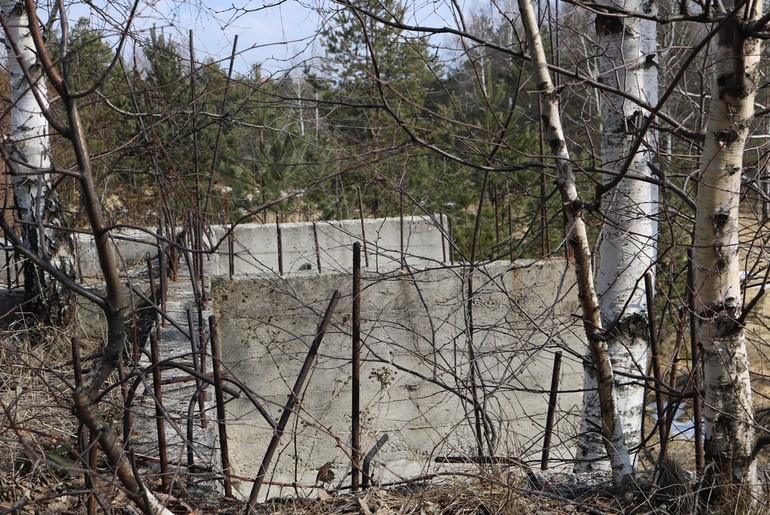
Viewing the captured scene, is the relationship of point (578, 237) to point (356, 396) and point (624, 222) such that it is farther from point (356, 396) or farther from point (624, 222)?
point (356, 396)

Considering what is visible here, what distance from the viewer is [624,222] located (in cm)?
362

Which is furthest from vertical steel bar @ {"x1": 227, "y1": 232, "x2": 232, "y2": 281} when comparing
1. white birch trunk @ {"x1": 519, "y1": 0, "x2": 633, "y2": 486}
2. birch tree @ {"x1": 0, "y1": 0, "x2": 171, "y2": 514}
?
white birch trunk @ {"x1": 519, "y1": 0, "x2": 633, "y2": 486}

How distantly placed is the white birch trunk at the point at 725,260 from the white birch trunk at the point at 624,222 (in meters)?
0.72

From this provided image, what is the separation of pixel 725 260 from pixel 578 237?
54 cm

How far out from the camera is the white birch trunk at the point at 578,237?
289 cm

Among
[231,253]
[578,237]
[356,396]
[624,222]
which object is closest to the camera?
[231,253]

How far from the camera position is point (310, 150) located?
11.6 m

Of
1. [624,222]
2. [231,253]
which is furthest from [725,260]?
[231,253]

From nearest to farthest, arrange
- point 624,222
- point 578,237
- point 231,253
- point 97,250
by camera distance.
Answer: point 97,250
point 231,253
point 578,237
point 624,222

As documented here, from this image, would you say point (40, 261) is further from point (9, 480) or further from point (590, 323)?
point (590, 323)

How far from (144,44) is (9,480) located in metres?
2.18

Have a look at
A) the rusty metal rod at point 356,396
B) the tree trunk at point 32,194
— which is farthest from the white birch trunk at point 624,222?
the tree trunk at point 32,194

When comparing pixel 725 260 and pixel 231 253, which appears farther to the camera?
pixel 725 260

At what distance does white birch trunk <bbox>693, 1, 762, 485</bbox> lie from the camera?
2664mm
